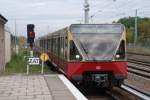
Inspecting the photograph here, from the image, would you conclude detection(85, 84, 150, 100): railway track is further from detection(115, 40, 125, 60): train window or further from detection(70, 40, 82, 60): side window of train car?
detection(70, 40, 82, 60): side window of train car

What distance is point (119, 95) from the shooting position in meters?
18.8

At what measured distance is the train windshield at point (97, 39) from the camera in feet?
61.6

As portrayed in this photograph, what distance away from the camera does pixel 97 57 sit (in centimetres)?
1878

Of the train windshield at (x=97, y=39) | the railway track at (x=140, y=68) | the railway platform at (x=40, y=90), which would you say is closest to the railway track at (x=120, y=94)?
the train windshield at (x=97, y=39)

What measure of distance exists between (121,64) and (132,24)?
367 feet

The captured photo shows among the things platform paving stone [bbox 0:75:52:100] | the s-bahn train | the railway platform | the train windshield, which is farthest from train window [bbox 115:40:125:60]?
platform paving stone [bbox 0:75:52:100]

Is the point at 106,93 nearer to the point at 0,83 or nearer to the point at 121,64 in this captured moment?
the point at 121,64

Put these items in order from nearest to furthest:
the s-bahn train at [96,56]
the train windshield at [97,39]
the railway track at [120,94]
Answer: the railway track at [120,94] → the s-bahn train at [96,56] → the train windshield at [97,39]

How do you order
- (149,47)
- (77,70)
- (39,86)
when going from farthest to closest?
(149,47)
(77,70)
(39,86)

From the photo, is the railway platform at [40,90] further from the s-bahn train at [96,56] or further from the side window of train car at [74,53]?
the side window of train car at [74,53]

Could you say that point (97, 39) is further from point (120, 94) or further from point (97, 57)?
point (120, 94)

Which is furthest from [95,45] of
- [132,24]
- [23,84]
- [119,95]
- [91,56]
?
[132,24]

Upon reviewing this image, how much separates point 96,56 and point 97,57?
0.19 ft

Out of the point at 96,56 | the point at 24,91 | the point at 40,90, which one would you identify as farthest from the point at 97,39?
the point at 24,91
